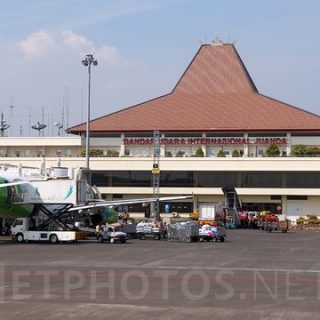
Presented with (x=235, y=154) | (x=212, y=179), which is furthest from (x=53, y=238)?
(x=235, y=154)

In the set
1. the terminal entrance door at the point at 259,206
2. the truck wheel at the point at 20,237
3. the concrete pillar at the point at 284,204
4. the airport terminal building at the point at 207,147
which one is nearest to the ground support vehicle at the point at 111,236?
the truck wheel at the point at 20,237

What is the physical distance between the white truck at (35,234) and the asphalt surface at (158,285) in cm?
1019

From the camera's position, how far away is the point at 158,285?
20641mm

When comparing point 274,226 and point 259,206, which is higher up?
point 259,206

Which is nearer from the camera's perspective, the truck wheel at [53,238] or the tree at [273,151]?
the truck wheel at [53,238]

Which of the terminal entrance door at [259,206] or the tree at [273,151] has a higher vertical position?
the tree at [273,151]

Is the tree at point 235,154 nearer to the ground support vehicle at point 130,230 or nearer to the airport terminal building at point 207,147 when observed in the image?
the airport terminal building at point 207,147

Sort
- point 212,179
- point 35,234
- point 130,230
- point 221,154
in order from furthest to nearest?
1. point 221,154
2. point 212,179
3. point 130,230
4. point 35,234

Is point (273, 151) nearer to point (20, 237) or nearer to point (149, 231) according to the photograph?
point (149, 231)

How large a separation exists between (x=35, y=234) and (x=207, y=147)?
2147 inches

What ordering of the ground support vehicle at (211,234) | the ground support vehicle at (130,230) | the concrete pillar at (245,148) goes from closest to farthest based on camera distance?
1. the ground support vehicle at (211,234)
2. the ground support vehicle at (130,230)
3. the concrete pillar at (245,148)

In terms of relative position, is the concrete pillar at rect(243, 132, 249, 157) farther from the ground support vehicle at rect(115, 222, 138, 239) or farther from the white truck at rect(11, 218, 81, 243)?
the white truck at rect(11, 218, 81, 243)

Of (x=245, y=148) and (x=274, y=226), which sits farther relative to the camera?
(x=245, y=148)

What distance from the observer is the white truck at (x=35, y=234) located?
1774 inches
